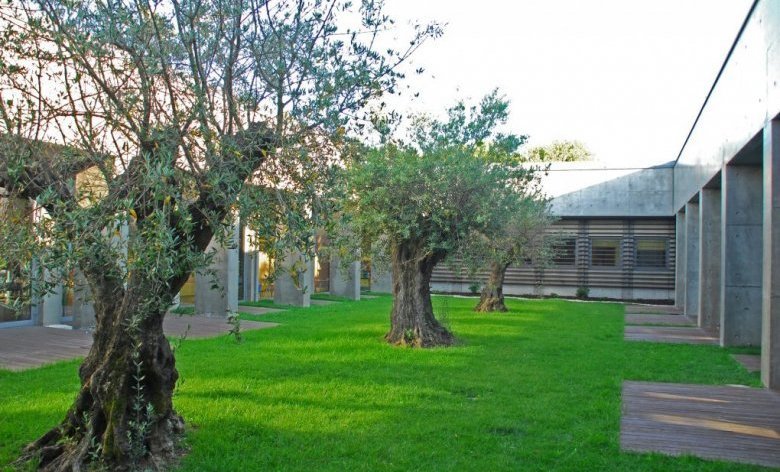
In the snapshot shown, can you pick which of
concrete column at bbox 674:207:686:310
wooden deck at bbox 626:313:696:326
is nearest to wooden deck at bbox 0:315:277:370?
wooden deck at bbox 626:313:696:326

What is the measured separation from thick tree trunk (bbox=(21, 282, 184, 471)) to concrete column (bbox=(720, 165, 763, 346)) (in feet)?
35.4

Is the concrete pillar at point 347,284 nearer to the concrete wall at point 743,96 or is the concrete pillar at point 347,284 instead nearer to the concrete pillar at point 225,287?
the concrete pillar at point 225,287

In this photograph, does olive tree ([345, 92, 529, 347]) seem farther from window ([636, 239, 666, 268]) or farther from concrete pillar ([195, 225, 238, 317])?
window ([636, 239, 666, 268])

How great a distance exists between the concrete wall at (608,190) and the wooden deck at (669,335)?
11.0 m

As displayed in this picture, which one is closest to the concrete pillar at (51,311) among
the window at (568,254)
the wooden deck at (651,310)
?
the wooden deck at (651,310)

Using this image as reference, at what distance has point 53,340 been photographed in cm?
1248

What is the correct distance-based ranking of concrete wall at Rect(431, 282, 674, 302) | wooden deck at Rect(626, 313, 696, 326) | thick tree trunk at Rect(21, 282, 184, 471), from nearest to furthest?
thick tree trunk at Rect(21, 282, 184, 471) → wooden deck at Rect(626, 313, 696, 326) → concrete wall at Rect(431, 282, 674, 302)

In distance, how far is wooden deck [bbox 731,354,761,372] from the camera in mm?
10672

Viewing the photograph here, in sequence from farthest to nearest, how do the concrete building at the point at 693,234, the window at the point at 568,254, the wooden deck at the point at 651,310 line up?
the window at the point at 568,254 → the wooden deck at the point at 651,310 → the concrete building at the point at 693,234

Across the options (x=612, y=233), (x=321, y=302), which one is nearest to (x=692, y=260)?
(x=612, y=233)

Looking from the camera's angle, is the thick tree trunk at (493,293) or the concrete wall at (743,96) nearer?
the concrete wall at (743,96)

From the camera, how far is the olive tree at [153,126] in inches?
180

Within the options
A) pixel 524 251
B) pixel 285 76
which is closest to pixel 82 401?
pixel 285 76

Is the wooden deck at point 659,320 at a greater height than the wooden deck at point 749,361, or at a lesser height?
lesser
